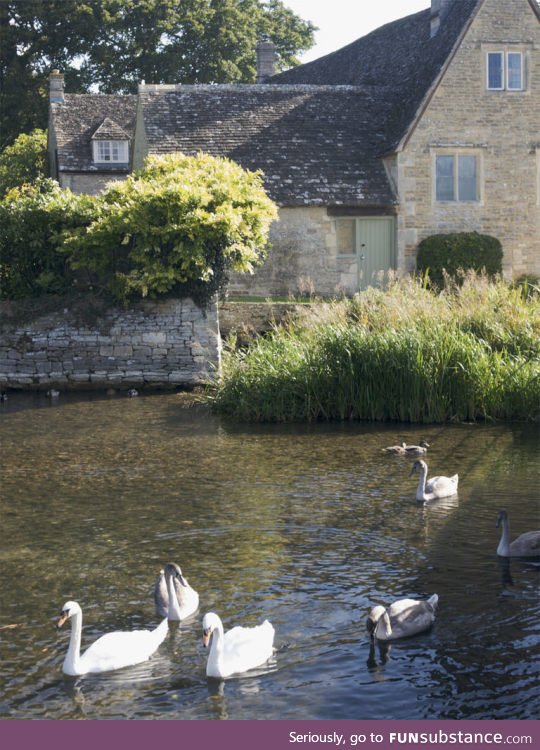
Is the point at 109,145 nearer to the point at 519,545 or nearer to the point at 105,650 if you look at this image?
the point at 519,545

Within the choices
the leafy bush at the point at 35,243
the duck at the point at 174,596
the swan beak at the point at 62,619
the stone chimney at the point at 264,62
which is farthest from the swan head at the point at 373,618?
the stone chimney at the point at 264,62

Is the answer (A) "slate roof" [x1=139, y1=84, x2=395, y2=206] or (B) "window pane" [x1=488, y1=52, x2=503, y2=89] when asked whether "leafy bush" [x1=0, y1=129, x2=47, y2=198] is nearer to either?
(A) "slate roof" [x1=139, y1=84, x2=395, y2=206]

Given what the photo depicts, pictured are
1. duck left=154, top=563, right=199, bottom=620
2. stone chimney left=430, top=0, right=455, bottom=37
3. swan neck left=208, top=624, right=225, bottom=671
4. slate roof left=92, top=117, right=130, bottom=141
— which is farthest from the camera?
slate roof left=92, top=117, right=130, bottom=141

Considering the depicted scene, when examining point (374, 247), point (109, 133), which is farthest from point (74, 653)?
point (109, 133)

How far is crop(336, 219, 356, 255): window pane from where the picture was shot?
30.9 m

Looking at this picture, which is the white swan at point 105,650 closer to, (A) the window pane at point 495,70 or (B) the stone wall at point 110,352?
(B) the stone wall at point 110,352

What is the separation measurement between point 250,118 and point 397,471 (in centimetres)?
2038

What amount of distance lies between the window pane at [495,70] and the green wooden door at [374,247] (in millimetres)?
5011

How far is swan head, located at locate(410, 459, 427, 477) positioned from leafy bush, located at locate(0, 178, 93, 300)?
13.6m

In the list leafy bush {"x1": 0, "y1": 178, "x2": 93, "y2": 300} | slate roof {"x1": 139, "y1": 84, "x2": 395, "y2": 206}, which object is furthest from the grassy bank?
slate roof {"x1": 139, "y1": 84, "x2": 395, "y2": 206}

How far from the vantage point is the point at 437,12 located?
33625 mm

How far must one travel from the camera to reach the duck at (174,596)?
29.2 ft

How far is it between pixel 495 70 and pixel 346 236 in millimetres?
6645

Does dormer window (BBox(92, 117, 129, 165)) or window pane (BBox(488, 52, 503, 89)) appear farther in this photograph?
dormer window (BBox(92, 117, 129, 165))
